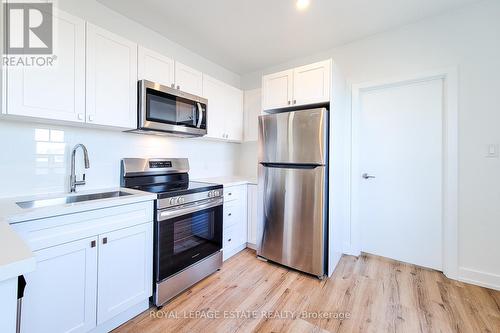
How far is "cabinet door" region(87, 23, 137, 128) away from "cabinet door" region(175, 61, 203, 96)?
0.46m

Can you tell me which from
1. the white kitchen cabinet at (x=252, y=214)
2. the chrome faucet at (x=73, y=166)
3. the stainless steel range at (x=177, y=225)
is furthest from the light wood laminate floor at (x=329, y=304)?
the chrome faucet at (x=73, y=166)

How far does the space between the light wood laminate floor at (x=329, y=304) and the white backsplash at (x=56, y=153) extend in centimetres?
124

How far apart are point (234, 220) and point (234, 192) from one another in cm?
35

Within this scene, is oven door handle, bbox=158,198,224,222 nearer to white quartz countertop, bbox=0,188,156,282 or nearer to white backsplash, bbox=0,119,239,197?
white quartz countertop, bbox=0,188,156,282

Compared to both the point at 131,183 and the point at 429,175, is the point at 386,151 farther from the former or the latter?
the point at 131,183

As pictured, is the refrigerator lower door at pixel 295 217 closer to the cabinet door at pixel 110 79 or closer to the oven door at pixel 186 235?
the oven door at pixel 186 235

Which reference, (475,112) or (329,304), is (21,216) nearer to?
(329,304)

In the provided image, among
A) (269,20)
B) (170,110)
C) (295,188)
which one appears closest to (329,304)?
(295,188)

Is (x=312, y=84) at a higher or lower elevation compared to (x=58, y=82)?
higher

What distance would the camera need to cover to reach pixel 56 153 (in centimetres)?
176

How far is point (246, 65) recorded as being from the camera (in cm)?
338

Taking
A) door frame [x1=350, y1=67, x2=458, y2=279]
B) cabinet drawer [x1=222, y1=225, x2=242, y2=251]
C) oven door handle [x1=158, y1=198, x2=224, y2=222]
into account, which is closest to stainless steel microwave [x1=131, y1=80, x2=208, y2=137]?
oven door handle [x1=158, y1=198, x2=224, y2=222]

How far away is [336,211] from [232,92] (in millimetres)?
2080

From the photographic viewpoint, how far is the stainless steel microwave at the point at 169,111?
6.46 ft
